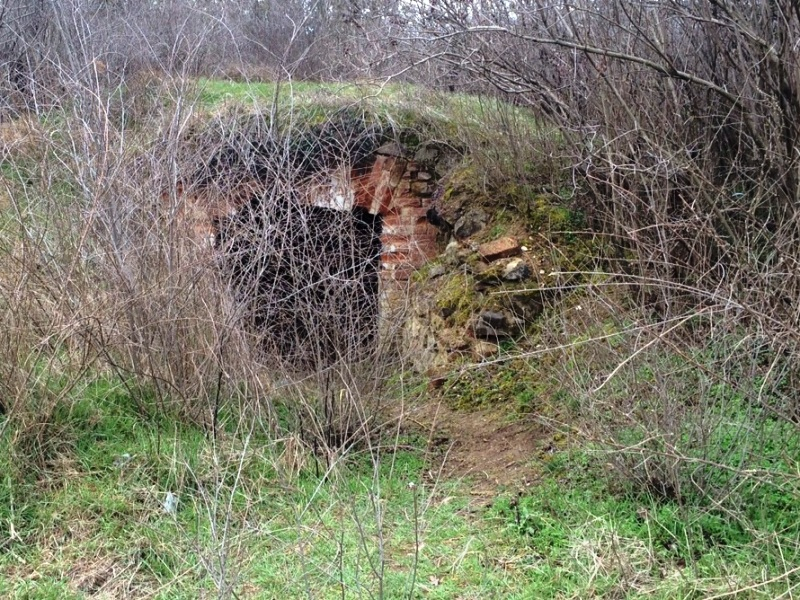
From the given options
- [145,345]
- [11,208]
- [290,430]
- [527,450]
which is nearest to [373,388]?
[290,430]

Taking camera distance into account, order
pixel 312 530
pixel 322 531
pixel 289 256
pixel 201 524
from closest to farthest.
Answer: pixel 312 530 < pixel 322 531 < pixel 201 524 < pixel 289 256

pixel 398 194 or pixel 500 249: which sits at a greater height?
pixel 398 194

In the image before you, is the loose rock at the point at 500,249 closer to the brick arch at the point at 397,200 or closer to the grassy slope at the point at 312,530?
the brick arch at the point at 397,200

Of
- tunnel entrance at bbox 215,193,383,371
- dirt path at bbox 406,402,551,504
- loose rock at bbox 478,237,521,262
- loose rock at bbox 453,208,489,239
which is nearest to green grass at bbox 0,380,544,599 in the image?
dirt path at bbox 406,402,551,504

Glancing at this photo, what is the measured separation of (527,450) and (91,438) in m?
2.80

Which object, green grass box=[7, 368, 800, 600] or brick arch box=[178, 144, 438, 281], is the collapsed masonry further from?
green grass box=[7, 368, 800, 600]

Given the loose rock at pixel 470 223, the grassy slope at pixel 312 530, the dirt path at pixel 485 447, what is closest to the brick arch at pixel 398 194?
the loose rock at pixel 470 223

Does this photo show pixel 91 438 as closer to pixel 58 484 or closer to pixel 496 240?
pixel 58 484

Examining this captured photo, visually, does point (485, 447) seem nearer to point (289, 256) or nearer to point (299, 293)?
point (299, 293)

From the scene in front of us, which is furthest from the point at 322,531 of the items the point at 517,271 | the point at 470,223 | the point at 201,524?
the point at 470,223

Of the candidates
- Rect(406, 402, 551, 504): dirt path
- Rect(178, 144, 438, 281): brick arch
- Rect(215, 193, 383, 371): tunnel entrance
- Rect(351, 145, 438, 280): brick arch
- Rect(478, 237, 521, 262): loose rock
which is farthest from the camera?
Rect(351, 145, 438, 280): brick arch

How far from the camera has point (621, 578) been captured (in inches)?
131

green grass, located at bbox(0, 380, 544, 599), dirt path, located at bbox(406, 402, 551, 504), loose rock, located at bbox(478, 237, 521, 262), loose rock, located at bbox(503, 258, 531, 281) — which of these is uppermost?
loose rock, located at bbox(478, 237, 521, 262)

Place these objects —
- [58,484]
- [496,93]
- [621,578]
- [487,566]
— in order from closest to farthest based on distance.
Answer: [621,578]
[487,566]
[58,484]
[496,93]
